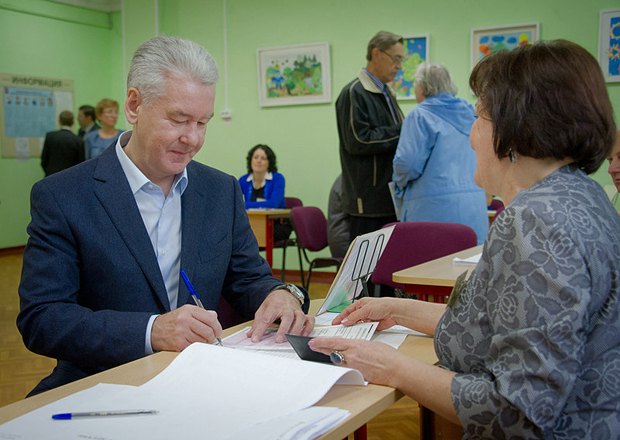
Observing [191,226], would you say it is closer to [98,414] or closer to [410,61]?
[98,414]

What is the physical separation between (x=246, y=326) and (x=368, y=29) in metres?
5.70

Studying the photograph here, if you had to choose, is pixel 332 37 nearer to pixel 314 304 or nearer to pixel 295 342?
pixel 314 304

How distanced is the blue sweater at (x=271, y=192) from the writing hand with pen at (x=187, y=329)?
5152 mm

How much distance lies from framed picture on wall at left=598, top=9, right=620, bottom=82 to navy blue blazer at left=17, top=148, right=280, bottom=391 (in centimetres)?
504

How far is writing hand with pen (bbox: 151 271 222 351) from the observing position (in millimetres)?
1521

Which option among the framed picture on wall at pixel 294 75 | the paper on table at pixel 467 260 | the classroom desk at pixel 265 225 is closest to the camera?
the paper on table at pixel 467 260

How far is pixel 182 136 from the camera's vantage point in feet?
6.02

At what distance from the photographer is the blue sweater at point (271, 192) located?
6.75 metres

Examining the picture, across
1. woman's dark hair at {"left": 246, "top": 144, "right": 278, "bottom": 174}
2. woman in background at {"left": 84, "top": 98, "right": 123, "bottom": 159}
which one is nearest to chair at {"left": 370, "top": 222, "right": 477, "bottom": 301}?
woman's dark hair at {"left": 246, "top": 144, "right": 278, "bottom": 174}

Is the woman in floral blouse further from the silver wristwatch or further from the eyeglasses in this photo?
the eyeglasses

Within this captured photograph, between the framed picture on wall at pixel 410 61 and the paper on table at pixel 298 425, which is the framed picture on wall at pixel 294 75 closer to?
the framed picture on wall at pixel 410 61

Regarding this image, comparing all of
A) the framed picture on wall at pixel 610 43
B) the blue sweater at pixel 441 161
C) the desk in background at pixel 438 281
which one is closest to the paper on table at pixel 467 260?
the desk in background at pixel 438 281

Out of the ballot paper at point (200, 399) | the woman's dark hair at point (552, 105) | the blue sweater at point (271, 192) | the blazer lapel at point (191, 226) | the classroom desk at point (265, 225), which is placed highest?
the woman's dark hair at point (552, 105)

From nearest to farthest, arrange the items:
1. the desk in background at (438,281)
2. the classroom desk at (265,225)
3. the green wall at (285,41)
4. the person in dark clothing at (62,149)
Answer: the desk in background at (438,281) → the classroom desk at (265,225) → the green wall at (285,41) → the person in dark clothing at (62,149)
